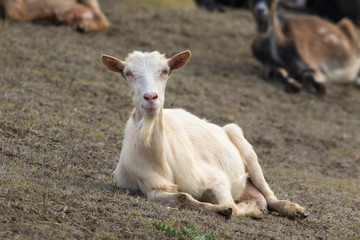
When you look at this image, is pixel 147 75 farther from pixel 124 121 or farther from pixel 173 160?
pixel 124 121

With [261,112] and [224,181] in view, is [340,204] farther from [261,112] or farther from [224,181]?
[261,112]

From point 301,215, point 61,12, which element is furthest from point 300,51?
point 301,215

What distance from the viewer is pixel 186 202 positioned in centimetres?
523

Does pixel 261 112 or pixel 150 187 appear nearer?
pixel 150 187

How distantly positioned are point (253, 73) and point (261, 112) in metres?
2.50

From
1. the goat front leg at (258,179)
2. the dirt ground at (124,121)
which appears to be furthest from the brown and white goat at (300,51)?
the goat front leg at (258,179)

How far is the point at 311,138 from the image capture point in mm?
10055

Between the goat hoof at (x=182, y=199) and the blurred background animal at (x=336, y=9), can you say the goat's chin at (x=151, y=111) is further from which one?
the blurred background animal at (x=336, y=9)

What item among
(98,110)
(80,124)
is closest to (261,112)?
(98,110)

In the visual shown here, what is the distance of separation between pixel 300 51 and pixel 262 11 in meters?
1.17

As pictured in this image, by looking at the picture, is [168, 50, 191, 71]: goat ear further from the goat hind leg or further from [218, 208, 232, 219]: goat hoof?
[218, 208, 232, 219]: goat hoof

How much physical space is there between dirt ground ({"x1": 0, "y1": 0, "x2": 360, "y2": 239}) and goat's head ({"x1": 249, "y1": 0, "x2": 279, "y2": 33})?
89cm

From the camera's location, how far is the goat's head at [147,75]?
512 cm

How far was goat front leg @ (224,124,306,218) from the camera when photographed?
18.8ft
